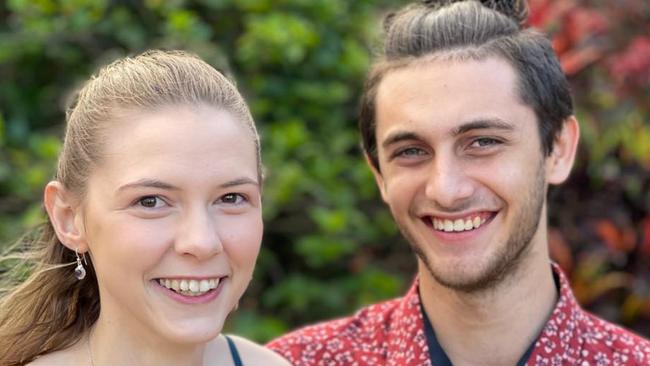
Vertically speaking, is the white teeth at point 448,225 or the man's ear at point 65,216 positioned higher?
the man's ear at point 65,216

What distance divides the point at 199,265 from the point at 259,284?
7.16 ft

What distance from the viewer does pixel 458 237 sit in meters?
3.02

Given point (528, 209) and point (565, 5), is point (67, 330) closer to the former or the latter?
point (528, 209)

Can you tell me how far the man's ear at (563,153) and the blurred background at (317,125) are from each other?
4.22ft

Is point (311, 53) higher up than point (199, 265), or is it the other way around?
point (311, 53)

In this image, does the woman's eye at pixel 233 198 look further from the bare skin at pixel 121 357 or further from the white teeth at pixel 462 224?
the white teeth at pixel 462 224

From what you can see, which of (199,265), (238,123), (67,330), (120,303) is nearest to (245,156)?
(238,123)

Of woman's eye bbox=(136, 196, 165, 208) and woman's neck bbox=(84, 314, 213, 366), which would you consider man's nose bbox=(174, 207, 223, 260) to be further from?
woman's neck bbox=(84, 314, 213, 366)

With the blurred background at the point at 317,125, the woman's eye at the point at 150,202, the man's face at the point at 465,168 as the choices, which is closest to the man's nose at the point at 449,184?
the man's face at the point at 465,168

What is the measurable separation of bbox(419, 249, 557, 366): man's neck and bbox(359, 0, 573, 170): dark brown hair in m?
0.38

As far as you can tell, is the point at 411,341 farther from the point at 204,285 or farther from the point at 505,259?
the point at 204,285

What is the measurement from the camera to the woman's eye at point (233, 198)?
255 cm

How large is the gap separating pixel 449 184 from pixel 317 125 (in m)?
1.86

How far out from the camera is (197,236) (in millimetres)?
2445
